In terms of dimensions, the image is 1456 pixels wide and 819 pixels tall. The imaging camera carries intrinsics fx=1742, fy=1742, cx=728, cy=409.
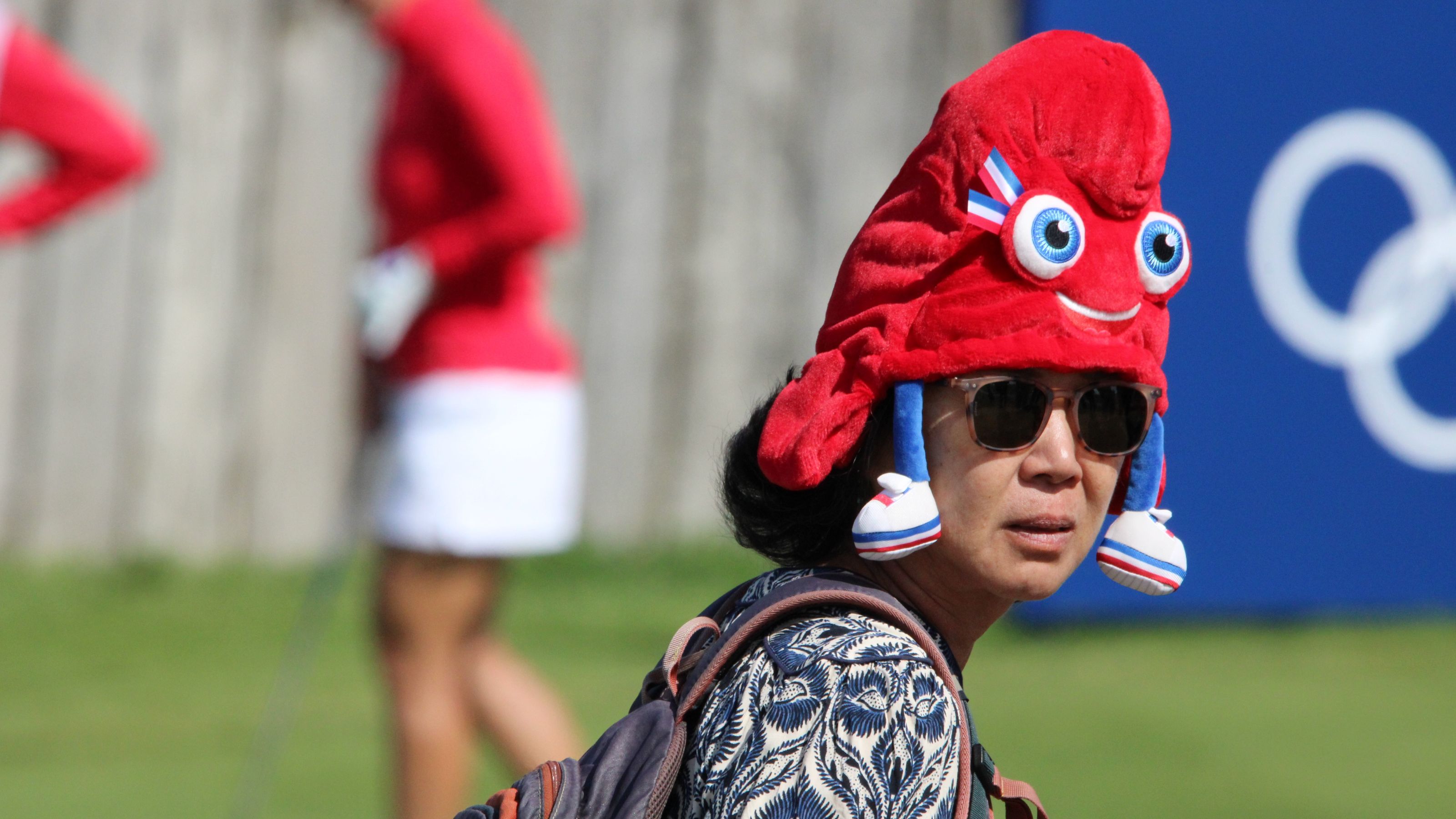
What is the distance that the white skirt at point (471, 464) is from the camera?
351cm

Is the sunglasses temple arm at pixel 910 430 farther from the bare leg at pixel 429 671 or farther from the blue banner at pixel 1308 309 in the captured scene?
the blue banner at pixel 1308 309

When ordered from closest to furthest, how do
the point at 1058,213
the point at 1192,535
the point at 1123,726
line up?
1. the point at 1058,213
2. the point at 1123,726
3. the point at 1192,535

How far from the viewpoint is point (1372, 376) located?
20.3 feet

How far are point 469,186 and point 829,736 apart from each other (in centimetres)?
245

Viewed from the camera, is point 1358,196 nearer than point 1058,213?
No

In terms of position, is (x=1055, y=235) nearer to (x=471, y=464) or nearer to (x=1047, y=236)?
(x=1047, y=236)

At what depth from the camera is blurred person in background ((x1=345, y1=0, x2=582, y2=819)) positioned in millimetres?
3455

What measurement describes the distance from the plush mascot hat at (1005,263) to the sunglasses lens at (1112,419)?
0.02 metres

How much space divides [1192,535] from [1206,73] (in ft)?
5.21

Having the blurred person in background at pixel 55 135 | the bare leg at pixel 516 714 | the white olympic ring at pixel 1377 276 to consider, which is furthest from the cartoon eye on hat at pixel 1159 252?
the white olympic ring at pixel 1377 276

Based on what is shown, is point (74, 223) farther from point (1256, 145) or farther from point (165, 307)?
point (1256, 145)

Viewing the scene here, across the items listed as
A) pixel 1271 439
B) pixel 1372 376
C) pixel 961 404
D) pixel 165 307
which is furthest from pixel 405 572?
pixel 1372 376

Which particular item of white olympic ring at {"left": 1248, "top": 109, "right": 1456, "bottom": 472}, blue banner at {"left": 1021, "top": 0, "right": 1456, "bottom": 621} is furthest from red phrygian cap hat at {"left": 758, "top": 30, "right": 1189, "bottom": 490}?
white olympic ring at {"left": 1248, "top": 109, "right": 1456, "bottom": 472}

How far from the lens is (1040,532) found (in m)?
1.61
